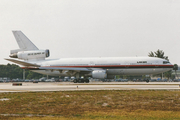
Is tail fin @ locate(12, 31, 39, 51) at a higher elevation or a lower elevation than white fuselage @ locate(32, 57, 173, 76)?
higher

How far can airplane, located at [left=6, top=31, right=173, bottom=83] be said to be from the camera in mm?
58375

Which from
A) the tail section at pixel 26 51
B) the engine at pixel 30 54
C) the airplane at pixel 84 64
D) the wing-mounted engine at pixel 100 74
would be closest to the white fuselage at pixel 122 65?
the airplane at pixel 84 64

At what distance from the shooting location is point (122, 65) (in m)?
58.5

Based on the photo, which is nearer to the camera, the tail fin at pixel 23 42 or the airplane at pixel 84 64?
the airplane at pixel 84 64

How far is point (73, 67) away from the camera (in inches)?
2413

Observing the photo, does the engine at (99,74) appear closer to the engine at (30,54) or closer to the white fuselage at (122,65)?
the white fuselage at (122,65)

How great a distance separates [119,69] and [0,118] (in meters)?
45.7

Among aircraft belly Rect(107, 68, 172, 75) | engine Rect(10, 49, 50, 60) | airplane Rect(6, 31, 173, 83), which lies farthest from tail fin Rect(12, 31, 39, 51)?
aircraft belly Rect(107, 68, 172, 75)

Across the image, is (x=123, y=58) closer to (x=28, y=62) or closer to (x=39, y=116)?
(x=28, y=62)

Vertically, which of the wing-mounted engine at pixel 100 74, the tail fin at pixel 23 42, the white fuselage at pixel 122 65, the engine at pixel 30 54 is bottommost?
the wing-mounted engine at pixel 100 74

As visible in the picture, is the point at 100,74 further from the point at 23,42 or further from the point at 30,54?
the point at 23,42

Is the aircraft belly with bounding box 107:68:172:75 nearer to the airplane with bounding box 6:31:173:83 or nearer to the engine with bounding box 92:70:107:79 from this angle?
the airplane with bounding box 6:31:173:83

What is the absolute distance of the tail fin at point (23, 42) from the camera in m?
64.2

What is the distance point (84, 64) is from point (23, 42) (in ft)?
52.6
